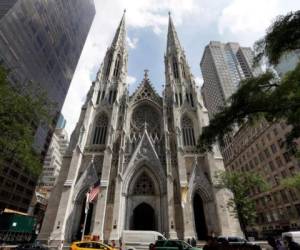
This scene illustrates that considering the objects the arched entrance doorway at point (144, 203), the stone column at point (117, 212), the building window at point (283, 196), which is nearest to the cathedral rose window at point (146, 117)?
Result: the arched entrance doorway at point (144, 203)

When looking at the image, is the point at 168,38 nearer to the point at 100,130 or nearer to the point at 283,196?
the point at 100,130

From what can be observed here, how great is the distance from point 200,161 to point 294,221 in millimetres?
17601

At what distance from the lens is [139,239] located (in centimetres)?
1525

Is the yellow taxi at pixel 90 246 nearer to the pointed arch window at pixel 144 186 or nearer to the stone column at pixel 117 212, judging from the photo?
the stone column at pixel 117 212

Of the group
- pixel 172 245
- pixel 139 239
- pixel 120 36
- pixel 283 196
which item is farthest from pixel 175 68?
pixel 172 245

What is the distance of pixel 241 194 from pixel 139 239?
1220 centimetres

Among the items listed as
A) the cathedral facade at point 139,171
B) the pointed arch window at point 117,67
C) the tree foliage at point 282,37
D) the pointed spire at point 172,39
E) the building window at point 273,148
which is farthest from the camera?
the pointed spire at point 172,39

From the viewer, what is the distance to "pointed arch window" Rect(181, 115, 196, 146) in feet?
91.6

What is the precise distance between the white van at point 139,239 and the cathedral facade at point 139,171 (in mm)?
4906

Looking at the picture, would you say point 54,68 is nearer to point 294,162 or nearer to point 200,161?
point 200,161

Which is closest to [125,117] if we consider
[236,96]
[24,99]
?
[24,99]

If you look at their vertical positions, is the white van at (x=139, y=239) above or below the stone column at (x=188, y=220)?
below

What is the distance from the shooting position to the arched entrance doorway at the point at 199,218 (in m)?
21.9

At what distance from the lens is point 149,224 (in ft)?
78.5
